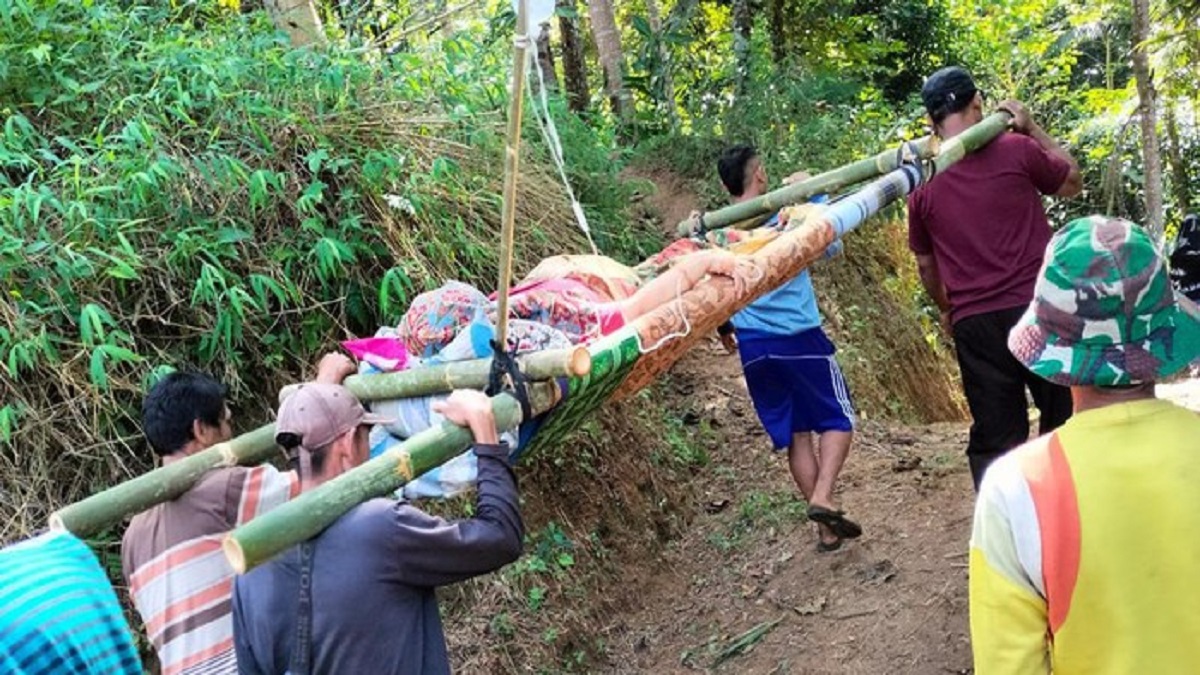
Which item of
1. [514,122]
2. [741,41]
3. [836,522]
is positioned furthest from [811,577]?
[741,41]

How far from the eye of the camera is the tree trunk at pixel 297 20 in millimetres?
5145

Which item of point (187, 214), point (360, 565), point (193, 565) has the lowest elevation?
point (193, 565)

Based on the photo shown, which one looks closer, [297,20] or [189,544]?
[189,544]

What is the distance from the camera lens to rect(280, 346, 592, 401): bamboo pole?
2465 millimetres

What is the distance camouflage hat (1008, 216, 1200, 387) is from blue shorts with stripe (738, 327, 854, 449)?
98.4 inches

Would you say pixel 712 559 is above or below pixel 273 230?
below

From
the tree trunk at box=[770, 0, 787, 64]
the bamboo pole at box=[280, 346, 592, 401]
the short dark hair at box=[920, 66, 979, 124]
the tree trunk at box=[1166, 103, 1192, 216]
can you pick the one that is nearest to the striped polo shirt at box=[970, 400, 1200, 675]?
the bamboo pole at box=[280, 346, 592, 401]

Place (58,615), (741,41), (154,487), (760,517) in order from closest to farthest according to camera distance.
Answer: (58,615) < (154,487) < (760,517) < (741,41)

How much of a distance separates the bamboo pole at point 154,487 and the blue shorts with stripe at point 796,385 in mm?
2162

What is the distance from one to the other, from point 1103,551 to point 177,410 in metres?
2.12

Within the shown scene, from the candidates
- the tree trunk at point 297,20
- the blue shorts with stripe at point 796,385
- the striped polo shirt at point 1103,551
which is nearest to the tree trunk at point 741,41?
the tree trunk at point 297,20

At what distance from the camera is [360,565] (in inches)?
81.3

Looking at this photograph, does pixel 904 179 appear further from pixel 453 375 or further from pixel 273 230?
pixel 273 230

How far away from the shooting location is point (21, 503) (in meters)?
3.20
